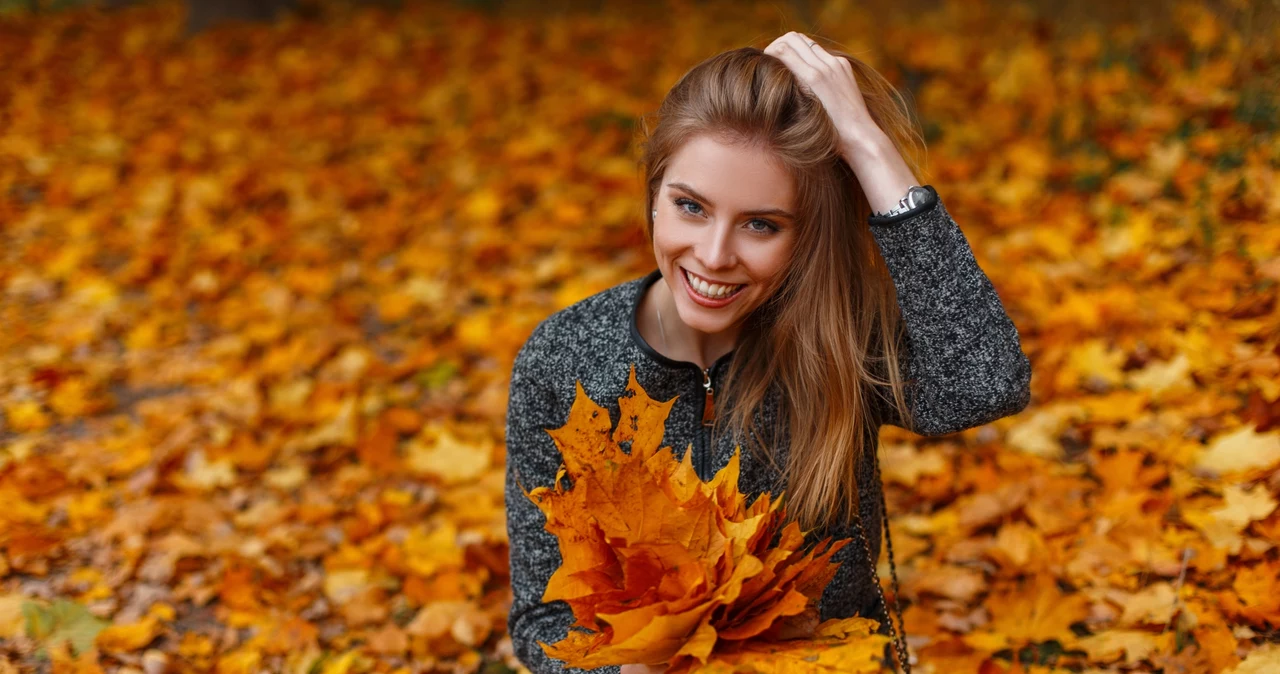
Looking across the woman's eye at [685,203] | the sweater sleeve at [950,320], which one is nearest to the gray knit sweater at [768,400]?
the sweater sleeve at [950,320]

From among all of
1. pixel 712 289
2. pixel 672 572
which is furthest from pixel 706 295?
pixel 672 572

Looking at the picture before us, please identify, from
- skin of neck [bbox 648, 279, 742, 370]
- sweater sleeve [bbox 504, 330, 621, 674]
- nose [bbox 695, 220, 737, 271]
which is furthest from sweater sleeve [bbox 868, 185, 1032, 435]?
sweater sleeve [bbox 504, 330, 621, 674]

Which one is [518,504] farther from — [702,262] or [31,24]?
[31,24]

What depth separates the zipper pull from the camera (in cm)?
177

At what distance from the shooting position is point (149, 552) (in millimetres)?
2719

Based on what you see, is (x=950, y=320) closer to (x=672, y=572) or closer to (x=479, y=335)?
(x=672, y=572)

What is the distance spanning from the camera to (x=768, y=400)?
1.79 meters

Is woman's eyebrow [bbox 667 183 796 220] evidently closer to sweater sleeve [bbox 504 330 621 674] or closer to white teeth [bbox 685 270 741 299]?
white teeth [bbox 685 270 741 299]

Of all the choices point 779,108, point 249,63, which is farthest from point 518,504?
point 249,63

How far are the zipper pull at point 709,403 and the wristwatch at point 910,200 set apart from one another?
423 mm

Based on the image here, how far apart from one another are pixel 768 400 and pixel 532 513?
466 mm

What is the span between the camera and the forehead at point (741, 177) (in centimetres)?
156

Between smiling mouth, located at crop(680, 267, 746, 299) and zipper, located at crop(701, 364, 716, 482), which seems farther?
zipper, located at crop(701, 364, 716, 482)

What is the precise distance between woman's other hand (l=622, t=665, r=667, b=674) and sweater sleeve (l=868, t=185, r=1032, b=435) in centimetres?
59
